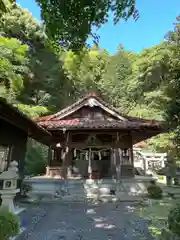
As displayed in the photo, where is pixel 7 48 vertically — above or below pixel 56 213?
above

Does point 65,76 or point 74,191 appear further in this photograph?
point 65,76

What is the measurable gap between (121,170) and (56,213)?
5.75 metres

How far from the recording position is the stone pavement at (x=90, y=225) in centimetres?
452

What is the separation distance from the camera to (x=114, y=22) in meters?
3.57

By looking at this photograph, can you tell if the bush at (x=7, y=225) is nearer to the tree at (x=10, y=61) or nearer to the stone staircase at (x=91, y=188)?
the stone staircase at (x=91, y=188)

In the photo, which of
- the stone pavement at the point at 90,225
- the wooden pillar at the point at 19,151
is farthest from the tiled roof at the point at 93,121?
the stone pavement at the point at 90,225

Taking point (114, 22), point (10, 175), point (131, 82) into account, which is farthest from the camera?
point (131, 82)

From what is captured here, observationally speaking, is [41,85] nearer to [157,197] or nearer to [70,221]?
[157,197]

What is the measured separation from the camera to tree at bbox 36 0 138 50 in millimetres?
3250

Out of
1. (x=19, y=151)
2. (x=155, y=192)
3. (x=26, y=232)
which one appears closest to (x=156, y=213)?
(x=155, y=192)

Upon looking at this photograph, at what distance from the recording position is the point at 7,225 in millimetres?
Answer: 3553

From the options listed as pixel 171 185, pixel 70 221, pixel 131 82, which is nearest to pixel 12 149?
pixel 70 221

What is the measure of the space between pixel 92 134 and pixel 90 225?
21.5ft

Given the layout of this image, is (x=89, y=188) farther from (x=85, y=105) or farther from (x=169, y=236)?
(x=169, y=236)
